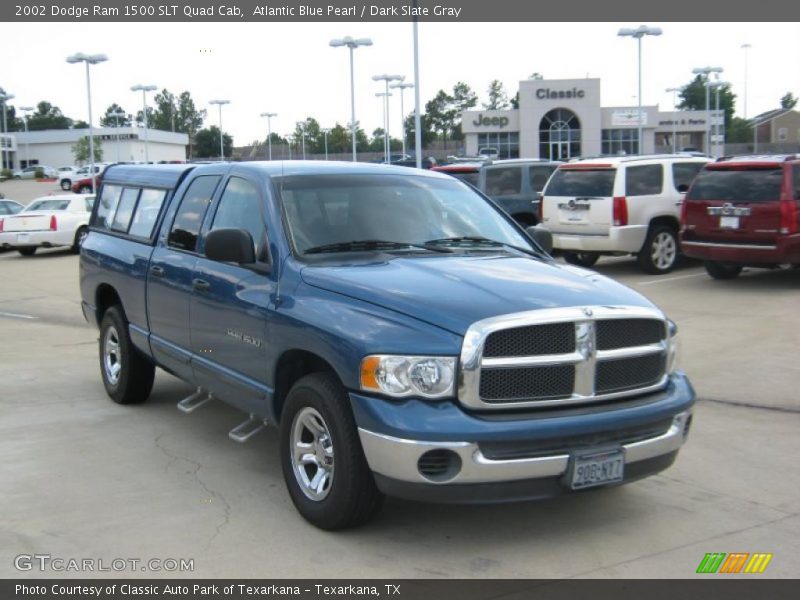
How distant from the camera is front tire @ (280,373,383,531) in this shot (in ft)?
14.9

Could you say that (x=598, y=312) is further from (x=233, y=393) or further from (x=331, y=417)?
(x=233, y=393)

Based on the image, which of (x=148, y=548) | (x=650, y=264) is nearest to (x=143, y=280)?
(x=148, y=548)

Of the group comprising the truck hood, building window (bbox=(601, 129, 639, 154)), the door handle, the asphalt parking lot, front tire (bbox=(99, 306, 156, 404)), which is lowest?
the asphalt parking lot

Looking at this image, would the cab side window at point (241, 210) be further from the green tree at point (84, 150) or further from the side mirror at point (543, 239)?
the green tree at point (84, 150)

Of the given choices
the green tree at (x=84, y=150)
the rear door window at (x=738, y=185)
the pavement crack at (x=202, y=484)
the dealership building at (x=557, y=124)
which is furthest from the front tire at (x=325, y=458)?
the green tree at (x=84, y=150)

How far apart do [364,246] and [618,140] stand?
65931 mm

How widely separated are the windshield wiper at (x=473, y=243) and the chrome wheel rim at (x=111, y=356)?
3.30m

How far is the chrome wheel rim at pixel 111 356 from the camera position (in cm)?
779

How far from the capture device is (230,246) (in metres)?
5.41

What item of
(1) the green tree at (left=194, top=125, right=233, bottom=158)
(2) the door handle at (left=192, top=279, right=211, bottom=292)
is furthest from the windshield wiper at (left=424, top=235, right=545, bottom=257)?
(1) the green tree at (left=194, top=125, right=233, bottom=158)

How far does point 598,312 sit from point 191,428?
3680mm

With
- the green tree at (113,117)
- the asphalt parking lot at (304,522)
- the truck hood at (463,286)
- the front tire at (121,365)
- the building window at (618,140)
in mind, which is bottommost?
the asphalt parking lot at (304,522)

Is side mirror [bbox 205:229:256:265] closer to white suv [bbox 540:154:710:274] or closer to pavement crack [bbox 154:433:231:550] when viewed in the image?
pavement crack [bbox 154:433:231:550]

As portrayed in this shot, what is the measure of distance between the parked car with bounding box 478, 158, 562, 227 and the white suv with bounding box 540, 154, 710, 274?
2.42 metres
